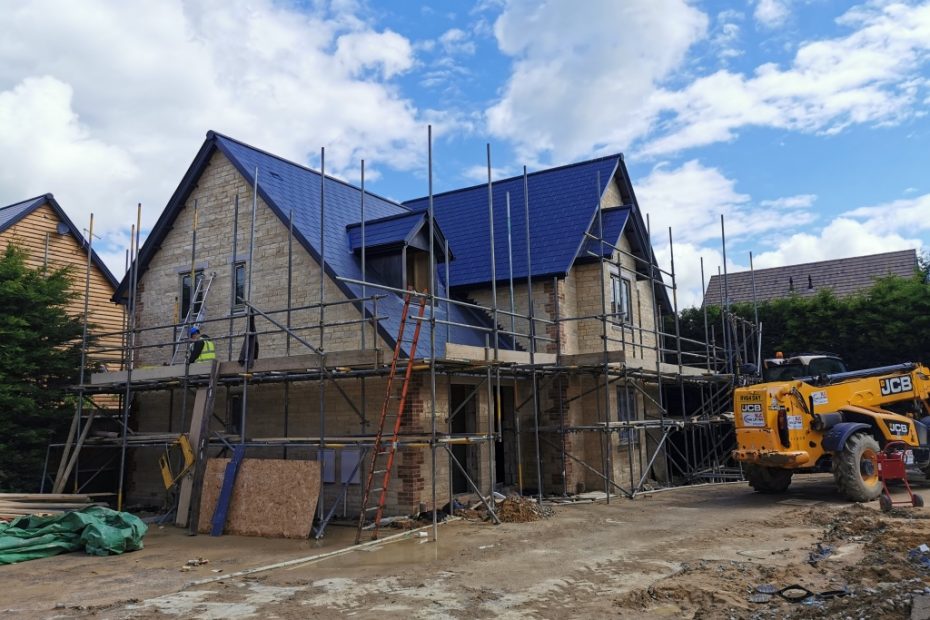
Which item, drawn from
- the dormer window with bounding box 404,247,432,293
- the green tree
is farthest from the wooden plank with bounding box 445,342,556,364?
the green tree

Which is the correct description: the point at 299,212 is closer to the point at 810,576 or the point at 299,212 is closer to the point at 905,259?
the point at 810,576

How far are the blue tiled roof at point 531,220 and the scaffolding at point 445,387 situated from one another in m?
0.39

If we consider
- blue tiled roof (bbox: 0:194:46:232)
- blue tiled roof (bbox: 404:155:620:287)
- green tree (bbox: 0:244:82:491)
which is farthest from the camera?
blue tiled roof (bbox: 0:194:46:232)

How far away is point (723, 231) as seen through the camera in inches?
727

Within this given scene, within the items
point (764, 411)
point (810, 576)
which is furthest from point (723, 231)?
point (810, 576)

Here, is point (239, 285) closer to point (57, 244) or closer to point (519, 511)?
point (519, 511)

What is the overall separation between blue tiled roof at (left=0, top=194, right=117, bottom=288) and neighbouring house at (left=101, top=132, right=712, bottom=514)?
18.5ft

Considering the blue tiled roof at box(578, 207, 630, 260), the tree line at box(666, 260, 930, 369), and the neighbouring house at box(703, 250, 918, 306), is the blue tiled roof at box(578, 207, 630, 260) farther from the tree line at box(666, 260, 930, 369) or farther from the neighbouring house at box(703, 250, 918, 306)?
the neighbouring house at box(703, 250, 918, 306)

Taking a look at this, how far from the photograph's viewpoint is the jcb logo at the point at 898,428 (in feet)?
43.7

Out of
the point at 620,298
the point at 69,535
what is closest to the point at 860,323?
the point at 620,298

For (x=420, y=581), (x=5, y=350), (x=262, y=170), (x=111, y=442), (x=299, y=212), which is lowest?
(x=420, y=581)

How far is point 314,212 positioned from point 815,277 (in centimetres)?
2274

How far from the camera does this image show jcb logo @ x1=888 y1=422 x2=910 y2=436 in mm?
13320

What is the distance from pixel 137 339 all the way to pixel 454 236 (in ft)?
26.1
